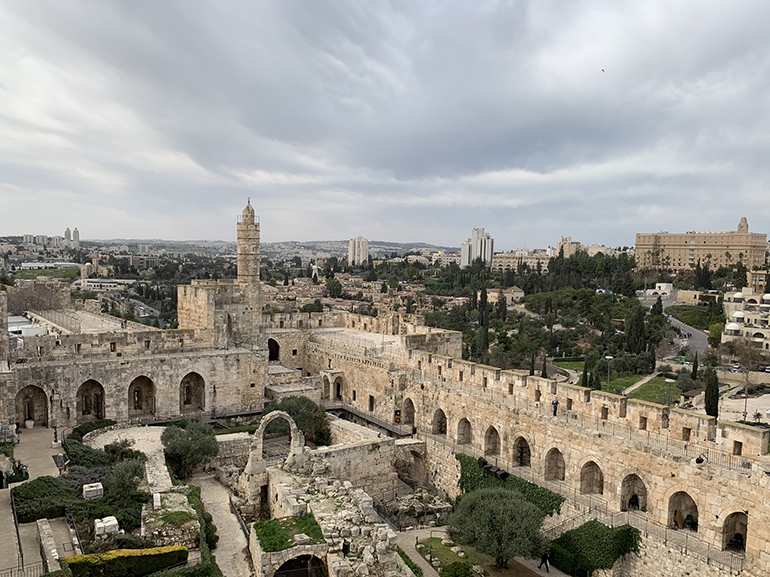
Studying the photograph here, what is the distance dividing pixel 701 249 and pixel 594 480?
10734cm

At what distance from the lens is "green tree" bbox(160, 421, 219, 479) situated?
1748 centimetres

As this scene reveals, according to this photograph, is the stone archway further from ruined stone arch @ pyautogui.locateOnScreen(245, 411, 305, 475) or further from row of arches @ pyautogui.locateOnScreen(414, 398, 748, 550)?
row of arches @ pyautogui.locateOnScreen(414, 398, 748, 550)

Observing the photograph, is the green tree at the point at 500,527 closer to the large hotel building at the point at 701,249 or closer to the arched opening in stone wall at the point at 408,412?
the arched opening in stone wall at the point at 408,412

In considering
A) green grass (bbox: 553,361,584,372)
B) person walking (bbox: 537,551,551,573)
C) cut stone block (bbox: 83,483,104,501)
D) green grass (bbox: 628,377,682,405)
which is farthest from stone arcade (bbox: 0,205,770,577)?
green grass (bbox: 553,361,584,372)

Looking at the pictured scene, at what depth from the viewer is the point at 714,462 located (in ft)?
42.1

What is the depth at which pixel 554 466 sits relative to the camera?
55.3 ft

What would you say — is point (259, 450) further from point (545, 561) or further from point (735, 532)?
point (735, 532)

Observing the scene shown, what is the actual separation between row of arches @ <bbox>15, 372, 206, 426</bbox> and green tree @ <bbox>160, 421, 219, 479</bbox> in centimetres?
445

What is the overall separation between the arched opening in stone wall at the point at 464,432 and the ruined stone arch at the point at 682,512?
6.90m

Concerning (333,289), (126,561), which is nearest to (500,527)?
(126,561)

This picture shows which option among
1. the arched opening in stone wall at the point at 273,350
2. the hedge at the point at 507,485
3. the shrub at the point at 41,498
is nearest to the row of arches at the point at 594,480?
the hedge at the point at 507,485

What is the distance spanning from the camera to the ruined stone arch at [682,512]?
13727 mm

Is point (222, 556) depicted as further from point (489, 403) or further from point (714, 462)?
point (714, 462)

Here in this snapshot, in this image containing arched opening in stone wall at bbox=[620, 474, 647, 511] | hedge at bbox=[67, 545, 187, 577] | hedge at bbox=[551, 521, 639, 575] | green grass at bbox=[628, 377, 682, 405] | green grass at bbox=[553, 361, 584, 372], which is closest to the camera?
hedge at bbox=[67, 545, 187, 577]
